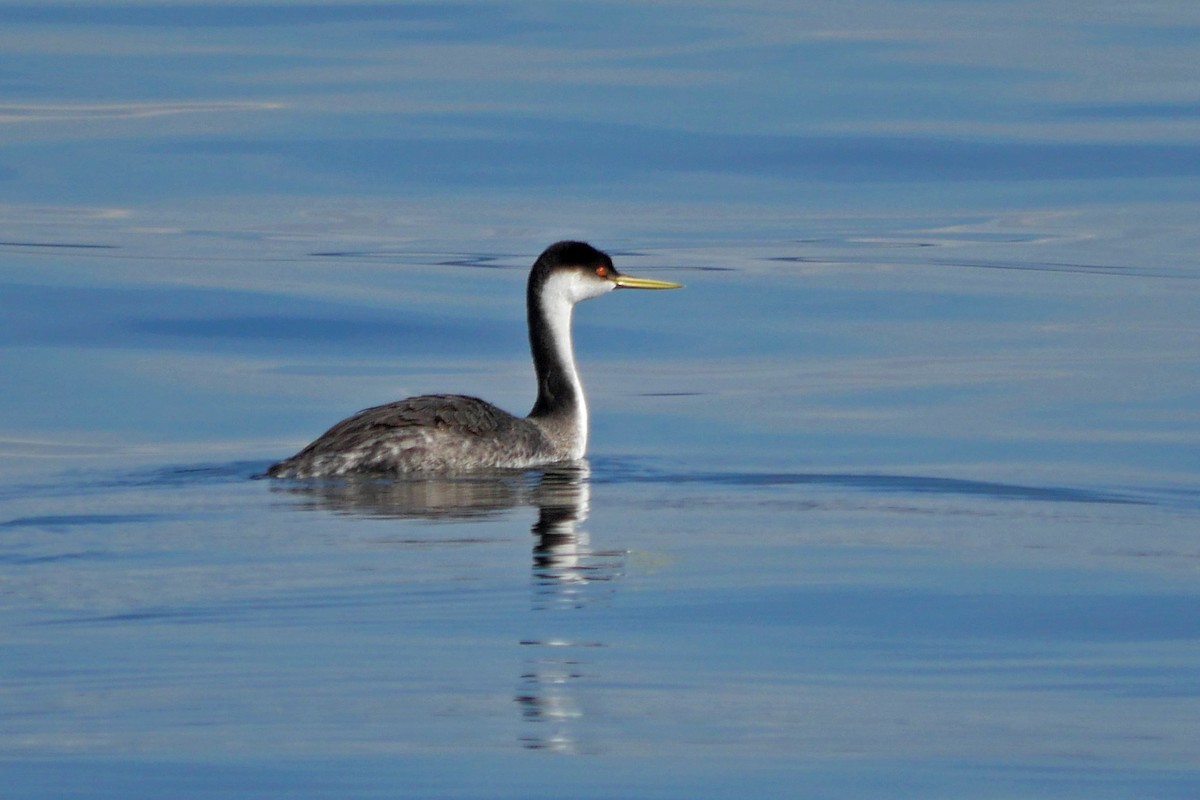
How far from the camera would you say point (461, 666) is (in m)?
7.82

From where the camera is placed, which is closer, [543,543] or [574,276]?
[543,543]

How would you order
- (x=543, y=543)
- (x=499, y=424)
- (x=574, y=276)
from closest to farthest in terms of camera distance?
(x=543, y=543)
(x=499, y=424)
(x=574, y=276)

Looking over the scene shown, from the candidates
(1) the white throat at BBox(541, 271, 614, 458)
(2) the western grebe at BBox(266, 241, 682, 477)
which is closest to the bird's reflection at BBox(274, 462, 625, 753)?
(2) the western grebe at BBox(266, 241, 682, 477)

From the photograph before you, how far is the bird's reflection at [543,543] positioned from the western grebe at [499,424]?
0.14 metres

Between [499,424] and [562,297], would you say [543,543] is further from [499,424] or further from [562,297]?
[562,297]

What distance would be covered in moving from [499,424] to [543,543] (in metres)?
2.72

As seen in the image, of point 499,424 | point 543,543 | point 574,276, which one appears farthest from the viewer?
point 574,276

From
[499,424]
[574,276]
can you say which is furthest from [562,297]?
[499,424]

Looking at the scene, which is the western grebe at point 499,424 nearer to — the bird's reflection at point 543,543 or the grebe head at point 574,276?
the grebe head at point 574,276

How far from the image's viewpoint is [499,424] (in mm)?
12742

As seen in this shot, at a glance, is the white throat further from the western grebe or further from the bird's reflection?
the bird's reflection

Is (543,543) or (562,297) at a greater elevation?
(562,297)

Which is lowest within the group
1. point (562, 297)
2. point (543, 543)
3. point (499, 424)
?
point (543, 543)

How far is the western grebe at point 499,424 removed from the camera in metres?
12.1
